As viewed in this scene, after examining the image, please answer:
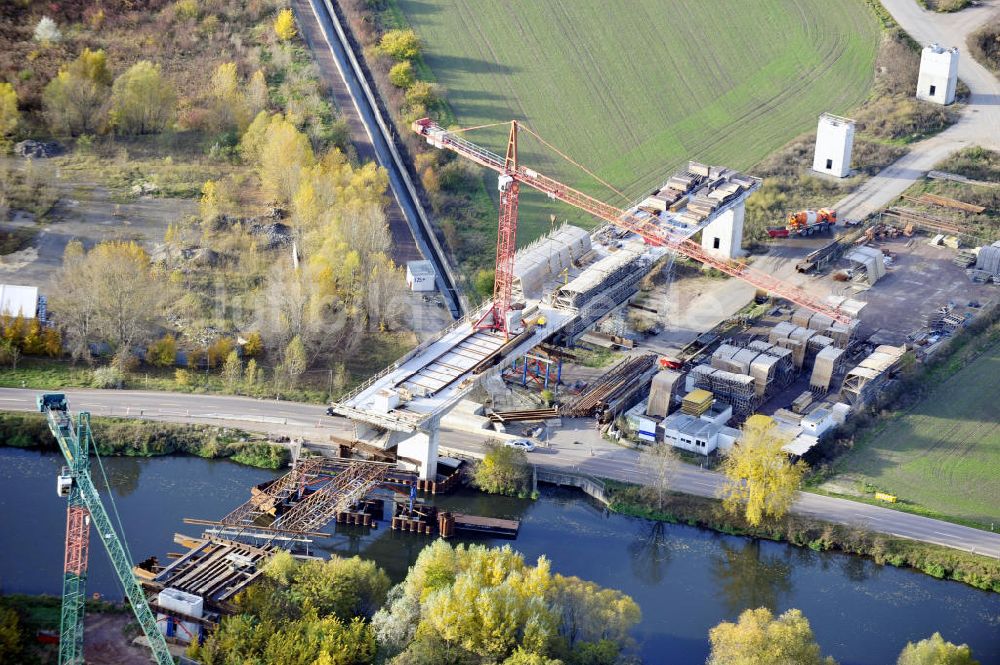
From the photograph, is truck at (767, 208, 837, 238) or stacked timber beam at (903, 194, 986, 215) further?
stacked timber beam at (903, 194, 986, 215)

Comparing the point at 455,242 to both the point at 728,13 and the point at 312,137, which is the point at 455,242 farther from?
the point at 728,13

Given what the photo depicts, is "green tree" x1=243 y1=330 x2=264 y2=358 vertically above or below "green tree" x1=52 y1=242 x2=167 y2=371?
below

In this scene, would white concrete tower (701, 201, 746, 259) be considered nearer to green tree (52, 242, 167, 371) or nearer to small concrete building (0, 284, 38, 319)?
green tree (52, 242, 167, 371)

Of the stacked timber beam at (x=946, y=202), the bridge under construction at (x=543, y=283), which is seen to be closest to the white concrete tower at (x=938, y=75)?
the stacked timber beam at (x=946, y=202)

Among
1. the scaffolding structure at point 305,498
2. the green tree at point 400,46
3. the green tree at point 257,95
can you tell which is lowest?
the scaffolding structure at point 305,498

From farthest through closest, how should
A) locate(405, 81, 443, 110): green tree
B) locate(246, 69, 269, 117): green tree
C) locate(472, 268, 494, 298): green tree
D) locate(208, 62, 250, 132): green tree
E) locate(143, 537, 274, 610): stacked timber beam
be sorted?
1. locate(405, 81, 443, 110): green tree
2. locate(246, 69, 269, 117): green tree
3. locate(208, 62, 250, 132): green tree
4. locate(472, 268, 494, 298): green tree
5. locate(143, 537, 274, 610): stacked timber beam

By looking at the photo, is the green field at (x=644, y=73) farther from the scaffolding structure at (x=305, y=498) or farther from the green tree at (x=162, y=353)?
the scaffolding structure at (x=305, y=498)

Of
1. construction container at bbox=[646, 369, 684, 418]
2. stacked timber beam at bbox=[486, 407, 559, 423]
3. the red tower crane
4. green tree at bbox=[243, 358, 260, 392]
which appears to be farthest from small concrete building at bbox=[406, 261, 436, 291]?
construction container at bbox=[646, 369, 684, 418]
